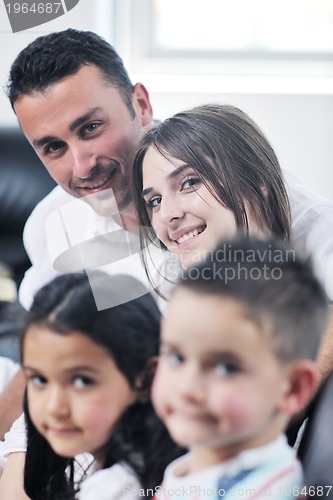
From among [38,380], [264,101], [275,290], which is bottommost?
[264,101]

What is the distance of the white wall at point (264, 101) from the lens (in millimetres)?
870

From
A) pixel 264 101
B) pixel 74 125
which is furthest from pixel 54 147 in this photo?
pixel 264 101

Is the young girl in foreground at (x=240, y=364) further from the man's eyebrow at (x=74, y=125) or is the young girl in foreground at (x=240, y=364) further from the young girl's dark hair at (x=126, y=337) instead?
the man's eyebrow at (x=74, y=125)

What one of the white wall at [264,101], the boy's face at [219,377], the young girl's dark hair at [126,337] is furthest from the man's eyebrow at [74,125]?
the boy's face at [219,377]

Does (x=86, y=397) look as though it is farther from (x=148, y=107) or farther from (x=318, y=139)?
(x=318, y=139)

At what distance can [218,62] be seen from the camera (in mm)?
1195

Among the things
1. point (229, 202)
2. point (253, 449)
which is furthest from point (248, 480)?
point (229, 202)

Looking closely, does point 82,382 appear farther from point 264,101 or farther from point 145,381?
point 264,101

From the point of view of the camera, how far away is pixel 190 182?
66cm

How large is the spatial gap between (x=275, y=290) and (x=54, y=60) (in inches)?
16.0

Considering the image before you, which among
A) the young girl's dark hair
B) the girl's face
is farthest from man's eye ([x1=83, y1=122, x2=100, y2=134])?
the young girl's dark hair

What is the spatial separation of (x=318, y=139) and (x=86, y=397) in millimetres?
941

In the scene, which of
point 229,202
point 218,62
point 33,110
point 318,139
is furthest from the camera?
point 318,139

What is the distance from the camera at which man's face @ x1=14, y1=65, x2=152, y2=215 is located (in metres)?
0.76
